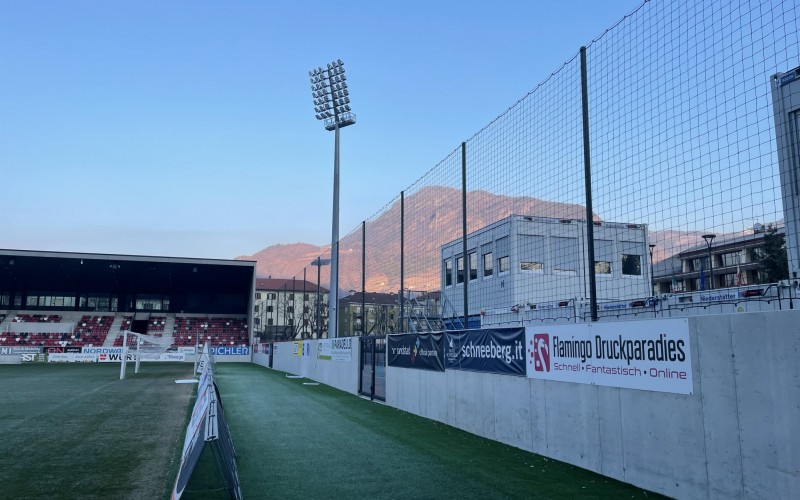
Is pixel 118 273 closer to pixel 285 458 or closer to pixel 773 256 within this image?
pixel 285 458

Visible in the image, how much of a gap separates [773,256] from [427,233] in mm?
7512

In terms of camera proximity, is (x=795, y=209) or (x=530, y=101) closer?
(x=795, y=209)

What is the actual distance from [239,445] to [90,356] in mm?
42828

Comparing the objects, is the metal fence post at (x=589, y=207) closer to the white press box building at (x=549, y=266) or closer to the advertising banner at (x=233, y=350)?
the white press box building at (x=549, y=266)

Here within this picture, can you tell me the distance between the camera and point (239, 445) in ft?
27.7

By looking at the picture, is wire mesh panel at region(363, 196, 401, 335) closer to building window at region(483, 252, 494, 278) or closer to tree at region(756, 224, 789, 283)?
building window at region(483, 252, 494, 278)

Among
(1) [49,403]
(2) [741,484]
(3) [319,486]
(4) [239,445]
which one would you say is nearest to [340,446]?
(4) [239,445]

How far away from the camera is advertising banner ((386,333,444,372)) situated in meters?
11.5

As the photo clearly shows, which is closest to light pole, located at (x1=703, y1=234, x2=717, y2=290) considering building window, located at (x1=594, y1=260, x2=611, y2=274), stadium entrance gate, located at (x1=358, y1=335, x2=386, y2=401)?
building window, located at (x1=594, y1=260, x2=611, y2=274)

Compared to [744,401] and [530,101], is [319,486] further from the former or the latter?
[530,101]

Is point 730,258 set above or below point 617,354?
above

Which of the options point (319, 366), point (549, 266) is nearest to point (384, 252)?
point (549, 266)

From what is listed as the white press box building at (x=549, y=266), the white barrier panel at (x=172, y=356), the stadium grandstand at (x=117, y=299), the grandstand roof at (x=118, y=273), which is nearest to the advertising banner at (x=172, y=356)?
the white barrier panel at (x=172, y=356)

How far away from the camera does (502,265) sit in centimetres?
1013
